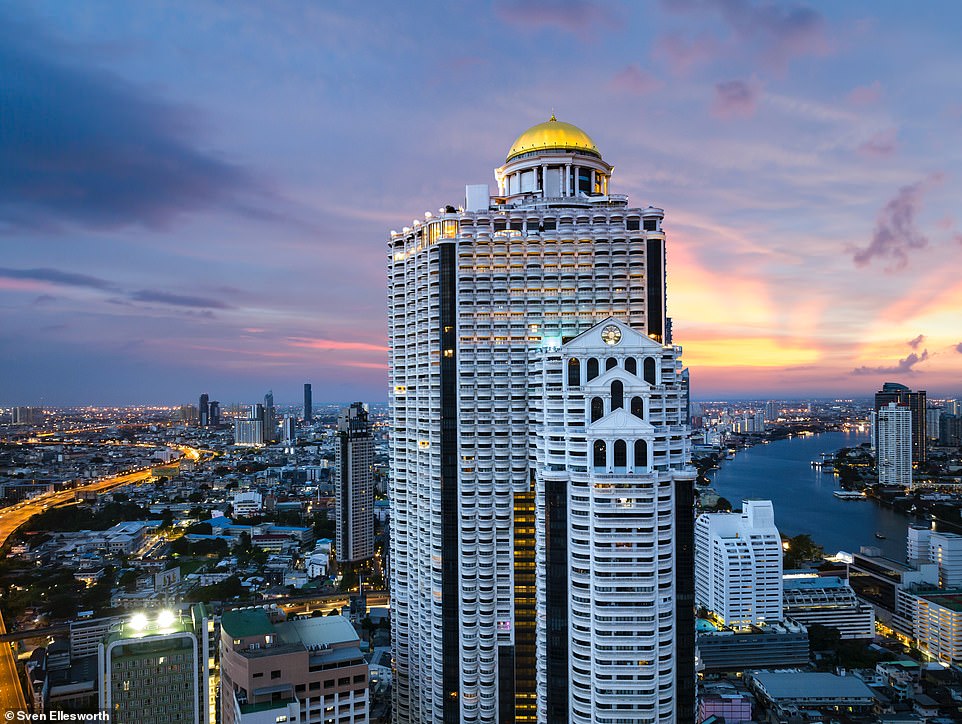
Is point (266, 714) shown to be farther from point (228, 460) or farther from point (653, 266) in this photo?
point (228, 460)

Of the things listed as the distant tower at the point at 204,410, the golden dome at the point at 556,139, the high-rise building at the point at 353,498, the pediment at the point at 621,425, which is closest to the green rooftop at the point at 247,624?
the pediment at the point at 621,425

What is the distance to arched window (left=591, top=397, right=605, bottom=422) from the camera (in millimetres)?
11555

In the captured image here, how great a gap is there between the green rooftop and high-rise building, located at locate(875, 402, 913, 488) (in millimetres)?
52631

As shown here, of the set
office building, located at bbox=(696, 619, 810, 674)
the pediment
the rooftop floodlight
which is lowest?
office building, located at bbox=(696, 619, 810, 674)

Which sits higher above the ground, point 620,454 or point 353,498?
point 620,454

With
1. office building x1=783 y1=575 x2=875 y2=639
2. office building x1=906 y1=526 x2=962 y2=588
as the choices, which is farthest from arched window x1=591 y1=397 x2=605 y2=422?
office building x1=906 y1=526 x2=962 y2=588

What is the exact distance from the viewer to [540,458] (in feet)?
39.1

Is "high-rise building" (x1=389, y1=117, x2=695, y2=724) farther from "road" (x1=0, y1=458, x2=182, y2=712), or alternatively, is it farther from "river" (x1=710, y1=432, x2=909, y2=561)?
"river" (x1=710, y1=432, x2=909, y2=561)

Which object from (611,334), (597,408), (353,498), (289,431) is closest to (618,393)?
(597,408)

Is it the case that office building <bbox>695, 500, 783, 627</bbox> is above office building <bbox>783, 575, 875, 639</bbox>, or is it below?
above

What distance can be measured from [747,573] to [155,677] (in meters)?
17.4

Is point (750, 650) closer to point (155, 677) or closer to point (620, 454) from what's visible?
point (620, 454)

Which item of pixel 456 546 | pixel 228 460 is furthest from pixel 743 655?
pixel 228 460

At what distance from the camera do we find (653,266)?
1354cm
